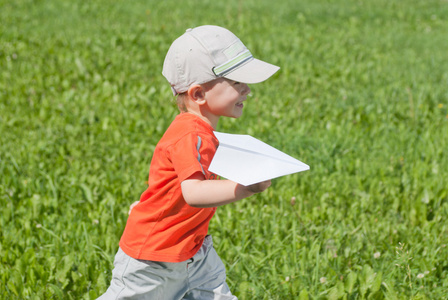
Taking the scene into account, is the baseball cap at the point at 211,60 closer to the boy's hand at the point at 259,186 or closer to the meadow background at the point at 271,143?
the boy's hand at the point at 259,186

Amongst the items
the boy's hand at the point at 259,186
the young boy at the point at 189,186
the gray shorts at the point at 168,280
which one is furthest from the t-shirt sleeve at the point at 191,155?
the gray shorts at the point at 168,280

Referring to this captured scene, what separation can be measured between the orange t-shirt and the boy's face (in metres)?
0.07

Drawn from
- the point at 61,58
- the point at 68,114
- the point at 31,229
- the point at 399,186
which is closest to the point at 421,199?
the point at 399,186

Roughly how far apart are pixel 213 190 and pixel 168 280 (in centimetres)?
63

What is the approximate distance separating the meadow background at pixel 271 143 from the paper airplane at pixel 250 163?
1.10m

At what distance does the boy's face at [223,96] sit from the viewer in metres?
1.94

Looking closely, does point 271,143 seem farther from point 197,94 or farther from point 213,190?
point 213,190

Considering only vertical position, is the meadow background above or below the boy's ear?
below

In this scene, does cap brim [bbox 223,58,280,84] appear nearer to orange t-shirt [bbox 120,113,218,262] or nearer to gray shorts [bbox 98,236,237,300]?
orange t-shirt [bbox 120,113,218,262]

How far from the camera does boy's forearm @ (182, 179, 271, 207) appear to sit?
164 cm

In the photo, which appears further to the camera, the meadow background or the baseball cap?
the meadow background

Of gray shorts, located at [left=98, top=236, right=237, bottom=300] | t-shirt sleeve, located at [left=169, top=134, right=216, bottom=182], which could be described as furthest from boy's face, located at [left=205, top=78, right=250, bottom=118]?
gray shorts, located at [left=98, top=236, right=237, bottom=300]

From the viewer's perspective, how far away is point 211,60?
6.14ft

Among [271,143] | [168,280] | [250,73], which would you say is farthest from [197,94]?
[271,143]
